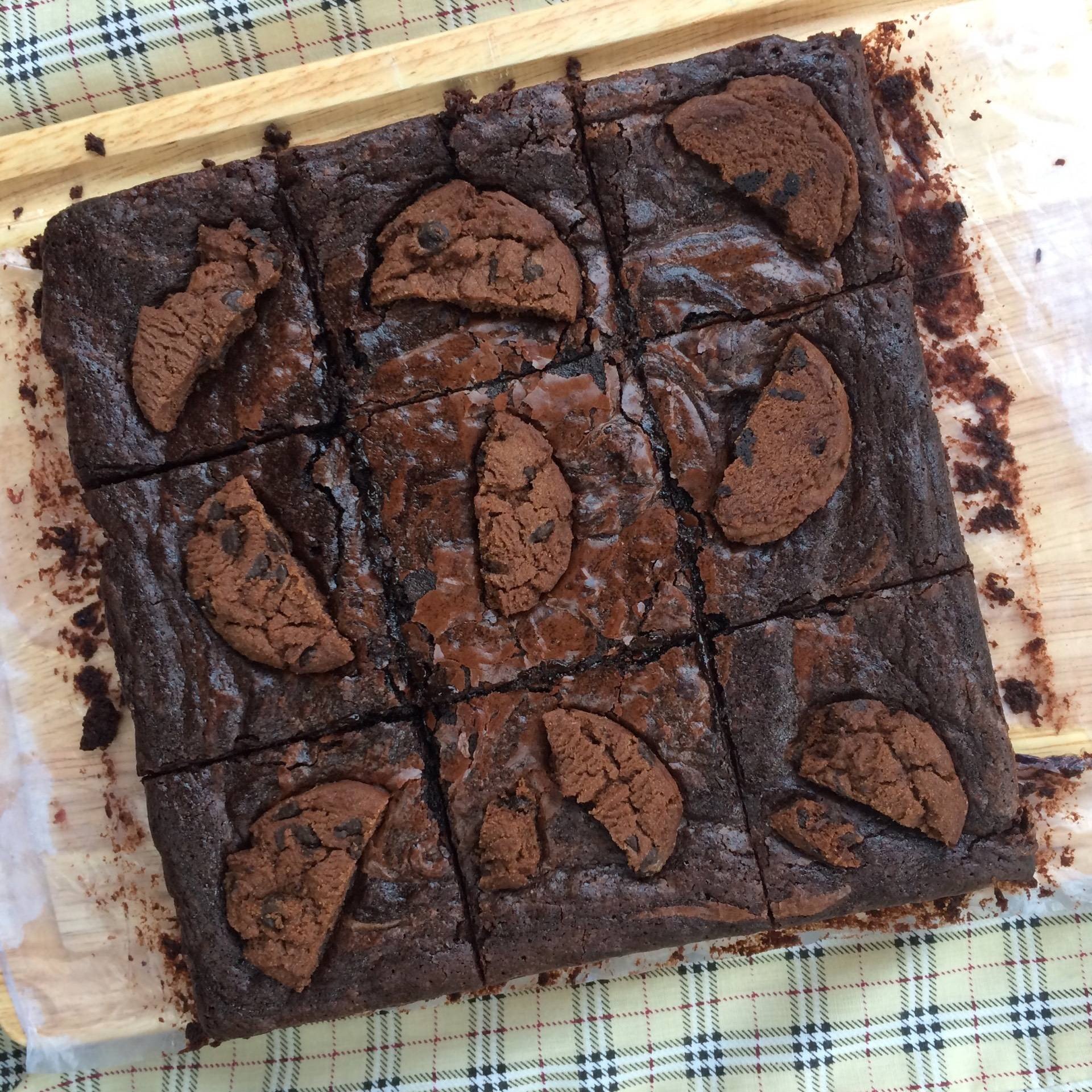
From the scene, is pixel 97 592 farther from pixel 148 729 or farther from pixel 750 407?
pixel 750 407

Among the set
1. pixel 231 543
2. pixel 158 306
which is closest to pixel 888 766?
pixel 231 543

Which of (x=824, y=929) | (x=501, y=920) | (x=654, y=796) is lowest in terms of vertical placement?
(x=824, y=929)

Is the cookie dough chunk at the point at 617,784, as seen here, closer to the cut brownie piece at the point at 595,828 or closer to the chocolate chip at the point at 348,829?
the cut brownie piece at the point at 595,828

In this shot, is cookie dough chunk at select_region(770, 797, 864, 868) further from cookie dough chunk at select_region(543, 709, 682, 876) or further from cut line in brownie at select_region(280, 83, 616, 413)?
cut line in brownie at select_region(280, 83, 616, 413)

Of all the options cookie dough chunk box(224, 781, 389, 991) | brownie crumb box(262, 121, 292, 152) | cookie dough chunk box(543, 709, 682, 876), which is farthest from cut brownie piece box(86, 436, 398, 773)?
brownie crumb box(262, 121, 292, 152)

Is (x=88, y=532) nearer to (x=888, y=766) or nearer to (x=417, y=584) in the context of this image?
(x=417, y=584)

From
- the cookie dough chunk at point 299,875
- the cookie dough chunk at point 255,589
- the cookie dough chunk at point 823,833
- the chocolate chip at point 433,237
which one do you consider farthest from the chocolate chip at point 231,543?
the cookie dough chunk at point 823,833

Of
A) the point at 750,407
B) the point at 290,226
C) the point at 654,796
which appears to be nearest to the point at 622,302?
the point at 750,407
